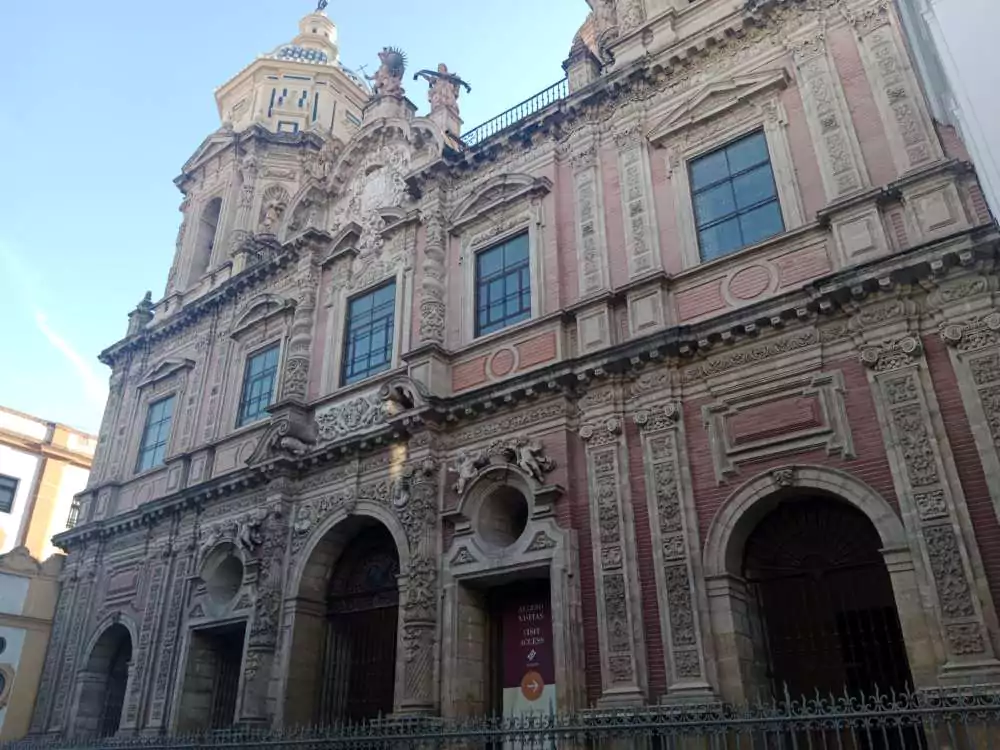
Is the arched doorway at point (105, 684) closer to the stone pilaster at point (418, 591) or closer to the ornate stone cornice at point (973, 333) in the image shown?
the stone pilaster at point (418, 591)

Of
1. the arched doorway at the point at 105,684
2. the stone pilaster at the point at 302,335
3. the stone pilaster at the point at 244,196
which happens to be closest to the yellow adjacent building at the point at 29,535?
the arched doorway at the point at 105,684

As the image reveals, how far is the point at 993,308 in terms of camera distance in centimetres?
914

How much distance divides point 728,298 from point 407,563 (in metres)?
6.26

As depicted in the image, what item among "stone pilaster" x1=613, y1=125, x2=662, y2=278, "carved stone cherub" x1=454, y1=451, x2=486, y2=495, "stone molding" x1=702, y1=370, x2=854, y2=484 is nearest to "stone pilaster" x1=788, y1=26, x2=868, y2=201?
"stone pilaster" x1=613, y1=125, x2=662, y2=278

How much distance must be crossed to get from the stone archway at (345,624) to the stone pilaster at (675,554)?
4450 millimetres

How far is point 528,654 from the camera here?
39.1 ft

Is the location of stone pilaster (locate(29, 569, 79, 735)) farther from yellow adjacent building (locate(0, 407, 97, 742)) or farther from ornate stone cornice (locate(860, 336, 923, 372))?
ornate stone cornice (locate(860, 336, 923, 372))

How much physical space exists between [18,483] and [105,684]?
426 inches

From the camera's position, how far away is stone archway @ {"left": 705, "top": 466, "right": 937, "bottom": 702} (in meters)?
9.05

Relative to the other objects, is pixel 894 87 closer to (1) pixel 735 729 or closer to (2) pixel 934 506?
(2) pixel 934 506

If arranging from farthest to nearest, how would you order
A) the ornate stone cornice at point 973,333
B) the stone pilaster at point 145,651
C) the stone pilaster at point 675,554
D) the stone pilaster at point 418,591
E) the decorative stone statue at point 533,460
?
1. the stone pilaster at point 145,651
2. the decorative stone statue at point 533,460
3. the stone pilaster at point 418,591
4. the stone pilaster at point 675,554
5. the ornate stone cornice at point 973,333

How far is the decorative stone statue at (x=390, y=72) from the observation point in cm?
1866

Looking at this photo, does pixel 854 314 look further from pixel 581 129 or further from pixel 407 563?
pixel 407 563

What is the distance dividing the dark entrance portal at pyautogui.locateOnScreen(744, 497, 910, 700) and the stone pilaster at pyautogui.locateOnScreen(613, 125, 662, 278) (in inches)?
165
